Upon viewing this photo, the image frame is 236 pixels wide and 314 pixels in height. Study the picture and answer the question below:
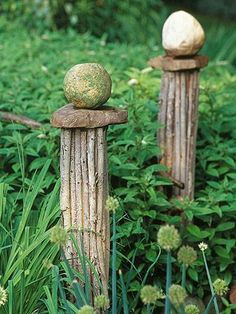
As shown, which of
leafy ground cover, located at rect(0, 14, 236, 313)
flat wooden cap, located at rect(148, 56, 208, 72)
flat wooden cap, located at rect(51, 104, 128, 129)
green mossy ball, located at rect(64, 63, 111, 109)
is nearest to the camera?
flat wooden cap, located at rect(51, 104, 128, 129)

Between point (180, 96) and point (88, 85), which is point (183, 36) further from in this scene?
point (88, 85)

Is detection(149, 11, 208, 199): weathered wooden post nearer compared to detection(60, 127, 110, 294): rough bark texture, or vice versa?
detection(60, 127, 110, 294): rough bark texture

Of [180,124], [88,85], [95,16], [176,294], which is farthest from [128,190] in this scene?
[95,16]

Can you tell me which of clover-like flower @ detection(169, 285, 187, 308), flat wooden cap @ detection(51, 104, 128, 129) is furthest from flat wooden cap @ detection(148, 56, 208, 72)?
clover-like flower @ detection(169, 285, 187, 308)

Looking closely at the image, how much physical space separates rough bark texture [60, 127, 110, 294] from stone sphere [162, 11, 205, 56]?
3.89 ft

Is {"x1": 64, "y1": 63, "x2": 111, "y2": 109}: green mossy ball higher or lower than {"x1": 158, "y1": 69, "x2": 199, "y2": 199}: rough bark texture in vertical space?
higher

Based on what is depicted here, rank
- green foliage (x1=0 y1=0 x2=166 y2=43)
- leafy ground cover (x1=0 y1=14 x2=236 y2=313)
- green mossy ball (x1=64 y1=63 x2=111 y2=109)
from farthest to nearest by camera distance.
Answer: green foliage (x1=0 y1=0 x2=166 y2=43) → leafy ground cover (x1=0 y1=14 x2=236 y2=313) → green mossy ball (x1=64 y1=63 x2=111 y2=109)

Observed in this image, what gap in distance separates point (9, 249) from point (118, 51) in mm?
3891

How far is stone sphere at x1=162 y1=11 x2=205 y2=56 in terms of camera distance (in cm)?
420

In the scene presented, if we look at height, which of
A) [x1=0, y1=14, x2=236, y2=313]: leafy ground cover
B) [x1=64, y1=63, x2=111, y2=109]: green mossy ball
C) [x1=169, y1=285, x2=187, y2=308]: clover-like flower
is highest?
[x1=64, y1=63, x2=111, y2=109]: green mossy ball

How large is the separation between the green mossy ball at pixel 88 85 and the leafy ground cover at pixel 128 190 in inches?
18.1

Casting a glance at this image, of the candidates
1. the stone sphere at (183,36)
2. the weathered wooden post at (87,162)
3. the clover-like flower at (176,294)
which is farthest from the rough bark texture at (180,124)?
the clover-like flower at (176,294)

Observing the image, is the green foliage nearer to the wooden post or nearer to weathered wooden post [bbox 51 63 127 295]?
weathered wooden post [bbox 51 63 127 295]

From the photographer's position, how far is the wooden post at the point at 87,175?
3129mm
